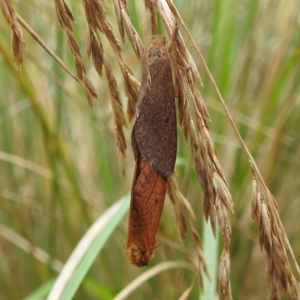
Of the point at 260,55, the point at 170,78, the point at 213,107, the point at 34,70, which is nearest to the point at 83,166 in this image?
the point at 34,70

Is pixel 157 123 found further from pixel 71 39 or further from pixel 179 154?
pixel 179 154

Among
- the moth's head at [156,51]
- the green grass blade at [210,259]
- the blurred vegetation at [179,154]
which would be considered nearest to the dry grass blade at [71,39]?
the moth's head at [156,51]

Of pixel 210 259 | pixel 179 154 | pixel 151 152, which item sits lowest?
pixel 210 259

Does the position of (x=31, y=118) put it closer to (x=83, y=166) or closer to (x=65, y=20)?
(x=83, y=166)

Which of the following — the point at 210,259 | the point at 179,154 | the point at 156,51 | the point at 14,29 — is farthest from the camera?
the point at 179,154

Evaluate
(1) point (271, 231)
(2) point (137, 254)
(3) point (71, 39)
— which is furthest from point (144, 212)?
(3) point (71, 39)
